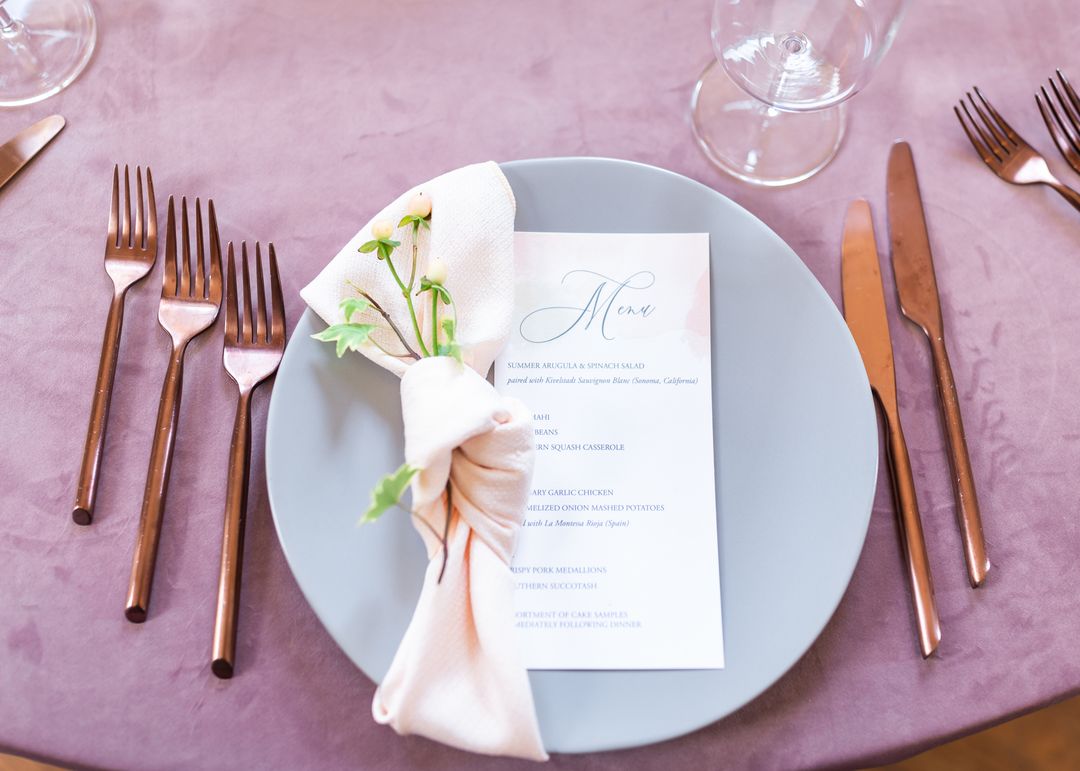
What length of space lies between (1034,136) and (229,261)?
2.45ft

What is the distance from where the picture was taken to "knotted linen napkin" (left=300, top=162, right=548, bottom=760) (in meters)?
0.53

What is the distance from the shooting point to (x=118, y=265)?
699 millimetres

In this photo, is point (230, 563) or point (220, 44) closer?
Answer: point (230, 563)

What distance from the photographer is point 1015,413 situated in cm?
69

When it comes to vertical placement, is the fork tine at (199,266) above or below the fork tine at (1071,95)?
above

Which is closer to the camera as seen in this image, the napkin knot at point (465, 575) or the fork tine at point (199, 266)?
the napkin knot at point (465, 575)

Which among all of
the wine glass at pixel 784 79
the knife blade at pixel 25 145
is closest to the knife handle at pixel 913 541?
the wine glass at pixel 784 79

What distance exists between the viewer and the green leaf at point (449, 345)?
0.58 m

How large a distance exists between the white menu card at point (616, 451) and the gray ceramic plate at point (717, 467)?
14 millimetres

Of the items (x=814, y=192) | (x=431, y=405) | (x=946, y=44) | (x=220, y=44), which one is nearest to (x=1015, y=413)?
(x=814, y=192)

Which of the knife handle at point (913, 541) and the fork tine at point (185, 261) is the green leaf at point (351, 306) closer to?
the fork tine at point (185, 261)

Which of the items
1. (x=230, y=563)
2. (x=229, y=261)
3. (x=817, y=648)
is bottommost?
(x=817, y=648)

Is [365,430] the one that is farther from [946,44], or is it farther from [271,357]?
[946,44]

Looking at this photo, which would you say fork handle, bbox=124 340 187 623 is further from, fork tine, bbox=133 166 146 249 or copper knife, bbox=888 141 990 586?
copper knife, bbox=888 141 990 586
